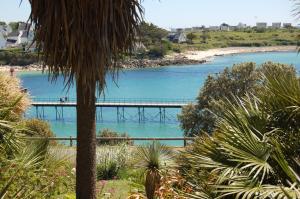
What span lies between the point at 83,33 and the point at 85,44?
0.16m

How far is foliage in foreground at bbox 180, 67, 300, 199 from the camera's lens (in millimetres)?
4848

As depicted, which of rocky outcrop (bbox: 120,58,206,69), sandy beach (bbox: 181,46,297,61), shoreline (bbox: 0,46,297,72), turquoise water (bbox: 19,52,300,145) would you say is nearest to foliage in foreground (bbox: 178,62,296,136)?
turquoise water (bbox: 19,52,300,145)

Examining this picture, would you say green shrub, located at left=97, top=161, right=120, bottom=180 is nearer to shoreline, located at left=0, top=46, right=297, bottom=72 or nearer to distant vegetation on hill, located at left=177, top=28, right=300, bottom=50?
shoreline, located at left=0, top=46, right=297, bottom=72

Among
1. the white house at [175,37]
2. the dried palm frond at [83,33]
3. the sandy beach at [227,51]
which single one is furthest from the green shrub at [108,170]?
the white house at [175,37]

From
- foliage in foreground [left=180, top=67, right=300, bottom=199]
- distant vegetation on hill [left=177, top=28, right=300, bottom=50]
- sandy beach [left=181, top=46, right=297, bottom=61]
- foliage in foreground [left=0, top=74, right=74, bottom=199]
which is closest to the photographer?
foliage in foreground [left=180, top=67, right=300, bottom=199]

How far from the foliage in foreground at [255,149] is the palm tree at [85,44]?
6.54ft

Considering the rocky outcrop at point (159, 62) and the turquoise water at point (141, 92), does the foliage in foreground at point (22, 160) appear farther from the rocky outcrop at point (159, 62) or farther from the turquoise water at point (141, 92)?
the rocky outcrop at point (159, 62)

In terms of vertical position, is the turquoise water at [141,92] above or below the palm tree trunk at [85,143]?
below

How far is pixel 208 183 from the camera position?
5.36 m

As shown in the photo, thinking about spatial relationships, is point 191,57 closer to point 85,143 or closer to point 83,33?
point 85,143

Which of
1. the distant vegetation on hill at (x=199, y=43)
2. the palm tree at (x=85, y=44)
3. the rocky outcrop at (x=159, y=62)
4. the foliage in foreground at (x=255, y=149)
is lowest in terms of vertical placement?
the rocky outcrop at (x=159, y=62)

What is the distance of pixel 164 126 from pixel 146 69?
249 ft

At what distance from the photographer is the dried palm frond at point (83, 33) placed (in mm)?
7414

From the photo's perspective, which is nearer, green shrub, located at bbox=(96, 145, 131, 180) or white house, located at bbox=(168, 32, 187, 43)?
green shrub, located at bbox=(96, 145, 131, 180)
